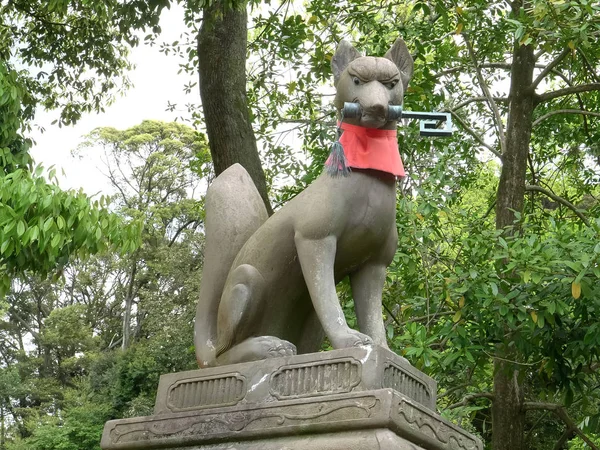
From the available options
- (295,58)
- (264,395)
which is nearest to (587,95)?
(295,58)

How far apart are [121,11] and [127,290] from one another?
61.5ft

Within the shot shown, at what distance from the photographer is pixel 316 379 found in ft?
10.5

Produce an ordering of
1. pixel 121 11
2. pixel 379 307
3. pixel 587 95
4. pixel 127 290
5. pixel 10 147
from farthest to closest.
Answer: pixel 127 290
pixel 587 95
pixel 121 11
pixel 10 147
pixel 379 307

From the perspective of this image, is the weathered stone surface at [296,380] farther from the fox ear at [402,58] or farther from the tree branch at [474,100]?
the tree branch at [474,100]

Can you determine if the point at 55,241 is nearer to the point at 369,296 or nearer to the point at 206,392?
the point at 206,392

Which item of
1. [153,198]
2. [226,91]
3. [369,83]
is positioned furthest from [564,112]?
[153,198]

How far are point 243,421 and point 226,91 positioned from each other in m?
4.10

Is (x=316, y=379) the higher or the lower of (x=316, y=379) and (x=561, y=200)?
the lower

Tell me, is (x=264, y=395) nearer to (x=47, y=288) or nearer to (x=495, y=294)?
(x=495, y=294)

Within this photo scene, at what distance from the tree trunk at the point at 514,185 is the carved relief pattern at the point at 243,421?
435cm

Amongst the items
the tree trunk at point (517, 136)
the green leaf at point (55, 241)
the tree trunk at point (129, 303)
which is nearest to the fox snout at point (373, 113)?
the green leaf at point (55, 241)

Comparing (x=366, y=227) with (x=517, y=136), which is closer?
(x=366, y=227)

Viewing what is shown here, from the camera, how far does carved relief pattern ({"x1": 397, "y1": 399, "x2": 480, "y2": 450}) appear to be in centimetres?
307

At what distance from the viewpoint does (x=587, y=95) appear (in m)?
9.70
